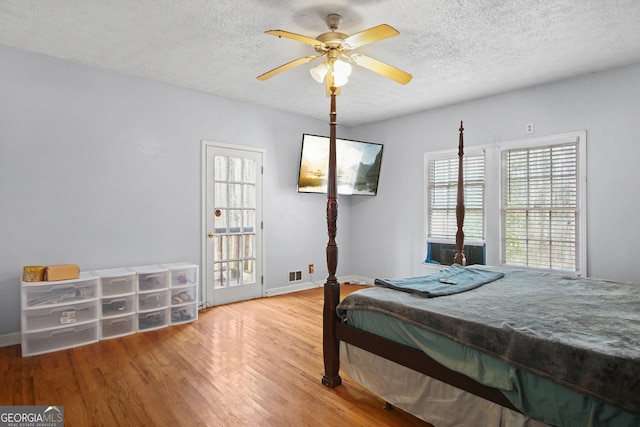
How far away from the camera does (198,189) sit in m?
4.48

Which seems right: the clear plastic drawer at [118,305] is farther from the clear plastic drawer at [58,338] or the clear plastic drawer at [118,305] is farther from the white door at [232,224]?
the white door at [232,224]

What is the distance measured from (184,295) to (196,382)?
5.17 ft

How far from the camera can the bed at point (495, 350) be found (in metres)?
1.43

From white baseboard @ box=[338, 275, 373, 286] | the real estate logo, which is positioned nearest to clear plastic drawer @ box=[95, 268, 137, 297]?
the real estate logo

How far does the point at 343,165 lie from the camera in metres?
5.44

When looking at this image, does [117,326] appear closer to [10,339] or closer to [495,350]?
[10,339]

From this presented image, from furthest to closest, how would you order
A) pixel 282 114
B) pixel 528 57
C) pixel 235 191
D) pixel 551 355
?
pixel 282 114
pixel 235 191
pixel 528 57
pixel 551 355

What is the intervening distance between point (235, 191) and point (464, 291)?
326cm

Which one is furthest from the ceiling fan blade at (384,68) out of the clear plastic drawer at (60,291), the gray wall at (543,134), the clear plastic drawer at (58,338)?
the clear plastic drawer at (58,338)

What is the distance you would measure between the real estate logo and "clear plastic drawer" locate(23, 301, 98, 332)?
1.03m

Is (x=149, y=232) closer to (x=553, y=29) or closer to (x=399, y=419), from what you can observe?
(x=399, y=419)

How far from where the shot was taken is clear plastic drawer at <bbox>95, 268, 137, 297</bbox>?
3471mm

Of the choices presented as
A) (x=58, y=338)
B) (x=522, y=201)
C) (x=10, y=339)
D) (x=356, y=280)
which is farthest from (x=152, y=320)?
(x=522, y=201)

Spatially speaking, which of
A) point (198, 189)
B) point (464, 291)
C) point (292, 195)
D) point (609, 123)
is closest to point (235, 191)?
point (198, 189)
